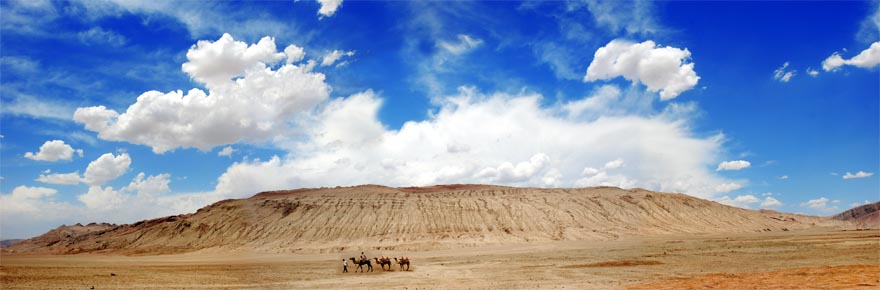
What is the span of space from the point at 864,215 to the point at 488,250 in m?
167

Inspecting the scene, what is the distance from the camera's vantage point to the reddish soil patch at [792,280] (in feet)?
67.8

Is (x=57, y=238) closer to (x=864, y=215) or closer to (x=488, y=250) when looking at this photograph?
(x=488, y=250)

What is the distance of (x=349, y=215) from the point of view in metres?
104

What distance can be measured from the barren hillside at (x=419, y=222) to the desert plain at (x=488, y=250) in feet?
1.34

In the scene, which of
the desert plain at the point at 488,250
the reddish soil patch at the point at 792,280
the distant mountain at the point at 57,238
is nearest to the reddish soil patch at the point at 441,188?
the desert plain at the point at 488,250

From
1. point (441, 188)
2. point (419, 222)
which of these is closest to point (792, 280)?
point (419, 222)

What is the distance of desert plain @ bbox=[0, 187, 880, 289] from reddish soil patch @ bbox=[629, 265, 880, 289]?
6 cm

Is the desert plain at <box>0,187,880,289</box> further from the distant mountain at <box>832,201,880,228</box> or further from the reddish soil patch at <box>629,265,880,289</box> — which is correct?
the distant mountain at <box>832,201,880,228</box>

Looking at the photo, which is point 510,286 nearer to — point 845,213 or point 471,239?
point 471,239

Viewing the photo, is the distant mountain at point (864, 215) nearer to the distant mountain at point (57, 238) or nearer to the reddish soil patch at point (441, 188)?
the reddish soil patch at point (441, 188)

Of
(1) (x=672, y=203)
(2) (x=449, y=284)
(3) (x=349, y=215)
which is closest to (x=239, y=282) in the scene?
(2) (x=449, y=284)

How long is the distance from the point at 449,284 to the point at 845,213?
208812mm

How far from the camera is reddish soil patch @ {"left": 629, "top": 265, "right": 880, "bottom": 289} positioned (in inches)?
814

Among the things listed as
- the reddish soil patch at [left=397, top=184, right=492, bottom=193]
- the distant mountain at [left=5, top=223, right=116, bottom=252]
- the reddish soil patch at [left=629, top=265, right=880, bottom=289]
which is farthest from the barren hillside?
the reddish soil patch at [left=629, top=265, right=880, bottom=289]
